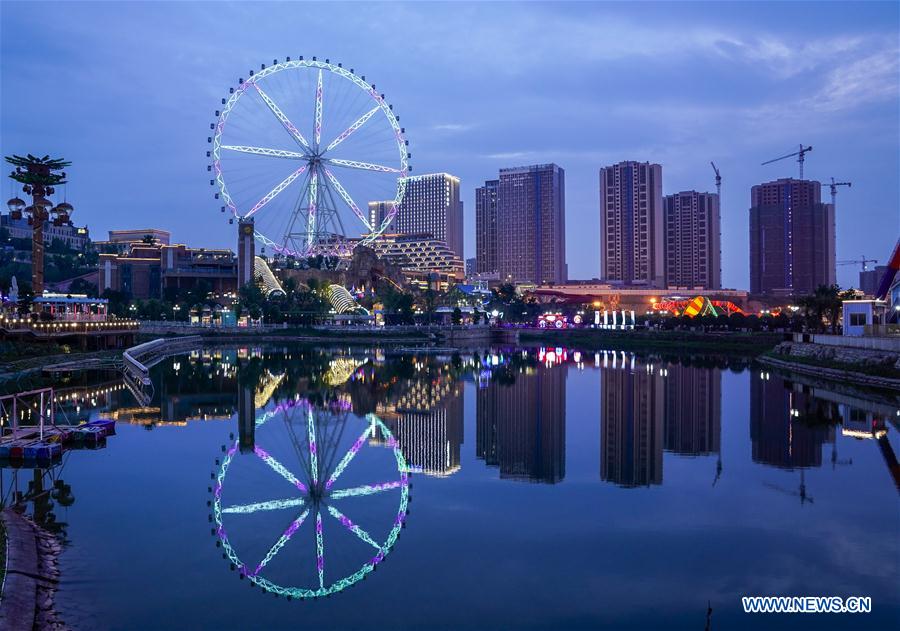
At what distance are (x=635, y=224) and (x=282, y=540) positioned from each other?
19080cm

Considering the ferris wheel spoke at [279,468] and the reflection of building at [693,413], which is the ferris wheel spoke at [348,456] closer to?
the ferris wheel spoke at [279,468]

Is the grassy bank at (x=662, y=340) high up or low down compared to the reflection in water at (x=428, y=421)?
up

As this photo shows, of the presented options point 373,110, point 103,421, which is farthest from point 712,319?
point 103,421

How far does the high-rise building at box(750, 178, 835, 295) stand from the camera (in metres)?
185

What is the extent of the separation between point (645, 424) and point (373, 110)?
197 feet

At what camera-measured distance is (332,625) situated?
11.5 meters

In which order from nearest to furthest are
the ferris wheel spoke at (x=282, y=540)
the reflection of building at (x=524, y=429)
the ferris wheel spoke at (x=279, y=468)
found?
the ferris wheel spoke at (x=282, y=540)
the ferris wheel spoke at (x=279, y=468)
the reflection of building at (x=524, y=429)

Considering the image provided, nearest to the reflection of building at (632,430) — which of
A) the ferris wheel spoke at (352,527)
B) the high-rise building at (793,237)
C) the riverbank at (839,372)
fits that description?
the ferris wheel spoke at (352,527)

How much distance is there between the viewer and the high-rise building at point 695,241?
640 ft

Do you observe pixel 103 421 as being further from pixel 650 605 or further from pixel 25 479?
pixel 650 605

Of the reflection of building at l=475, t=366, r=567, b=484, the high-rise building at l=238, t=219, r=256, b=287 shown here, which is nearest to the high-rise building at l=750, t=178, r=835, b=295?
the high-rise building at l=238, t=219, r=256, b=287

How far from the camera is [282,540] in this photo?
51.2ft

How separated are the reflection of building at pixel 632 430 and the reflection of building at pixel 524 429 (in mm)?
1715

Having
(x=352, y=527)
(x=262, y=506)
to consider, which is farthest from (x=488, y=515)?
(x=262, y=506)
